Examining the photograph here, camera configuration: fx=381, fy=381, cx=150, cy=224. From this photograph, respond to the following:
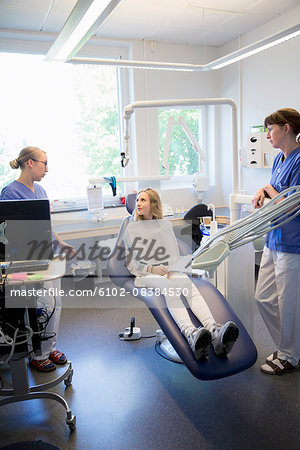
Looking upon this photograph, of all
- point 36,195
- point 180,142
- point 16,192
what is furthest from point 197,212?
point 16,192

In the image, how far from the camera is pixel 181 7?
3.30 meters

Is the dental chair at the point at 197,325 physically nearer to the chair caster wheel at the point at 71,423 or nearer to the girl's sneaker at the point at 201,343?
the girl's sneaker at the point at 201,343

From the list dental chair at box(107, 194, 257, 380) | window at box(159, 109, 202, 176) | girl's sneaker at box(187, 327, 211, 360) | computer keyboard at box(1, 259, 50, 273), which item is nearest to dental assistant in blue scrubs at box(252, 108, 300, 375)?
dental chair at box(107, 194, 257, 380)

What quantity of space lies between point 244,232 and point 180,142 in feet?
11.0

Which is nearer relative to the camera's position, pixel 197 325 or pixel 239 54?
pixel 197 325

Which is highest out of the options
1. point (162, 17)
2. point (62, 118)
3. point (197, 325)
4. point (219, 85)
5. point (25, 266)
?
point (162, 17)

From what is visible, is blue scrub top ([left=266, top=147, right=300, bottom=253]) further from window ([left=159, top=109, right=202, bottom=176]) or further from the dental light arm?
window ([left=159, top=109, right=202, bottom=176])

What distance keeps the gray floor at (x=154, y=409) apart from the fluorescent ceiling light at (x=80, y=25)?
2.11m

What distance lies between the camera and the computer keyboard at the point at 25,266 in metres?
1.98

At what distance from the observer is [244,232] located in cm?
150

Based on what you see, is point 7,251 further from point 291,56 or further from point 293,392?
point 291,56

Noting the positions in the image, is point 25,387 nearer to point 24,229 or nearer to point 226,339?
point 24,229

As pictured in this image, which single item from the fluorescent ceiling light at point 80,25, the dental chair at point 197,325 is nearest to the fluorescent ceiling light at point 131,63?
the fluorescent ceiling light at point 80,25

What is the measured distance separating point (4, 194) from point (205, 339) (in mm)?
1560
